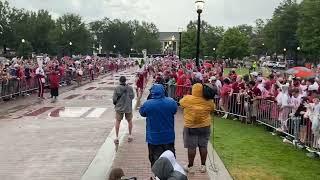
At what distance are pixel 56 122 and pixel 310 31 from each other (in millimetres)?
79721

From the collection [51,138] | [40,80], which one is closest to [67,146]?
[51,138]

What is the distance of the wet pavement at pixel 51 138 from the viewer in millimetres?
10453

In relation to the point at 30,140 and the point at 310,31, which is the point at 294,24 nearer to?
the point at 310,31

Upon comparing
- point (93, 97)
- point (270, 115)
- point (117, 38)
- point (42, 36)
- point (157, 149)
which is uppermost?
point (117, 38)

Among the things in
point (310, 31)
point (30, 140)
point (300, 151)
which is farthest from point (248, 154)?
point (310, 31)

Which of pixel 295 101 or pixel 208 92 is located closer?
pixel 208 92

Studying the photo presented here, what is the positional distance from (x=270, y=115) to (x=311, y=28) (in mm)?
78813

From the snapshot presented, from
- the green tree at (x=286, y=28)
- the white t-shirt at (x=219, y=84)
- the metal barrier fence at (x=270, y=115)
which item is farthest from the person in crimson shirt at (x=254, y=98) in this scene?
the green tree at (x=286, y=28)

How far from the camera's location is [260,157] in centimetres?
1193

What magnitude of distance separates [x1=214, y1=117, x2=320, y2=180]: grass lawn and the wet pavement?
8.95 feet

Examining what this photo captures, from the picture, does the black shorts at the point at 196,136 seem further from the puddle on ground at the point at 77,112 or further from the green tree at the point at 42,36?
the green tree at the point at 42,36

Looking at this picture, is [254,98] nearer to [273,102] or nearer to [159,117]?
[273,102]

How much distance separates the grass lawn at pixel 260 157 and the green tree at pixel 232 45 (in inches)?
3887

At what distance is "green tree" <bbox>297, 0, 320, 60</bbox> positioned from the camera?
87.9 meters
